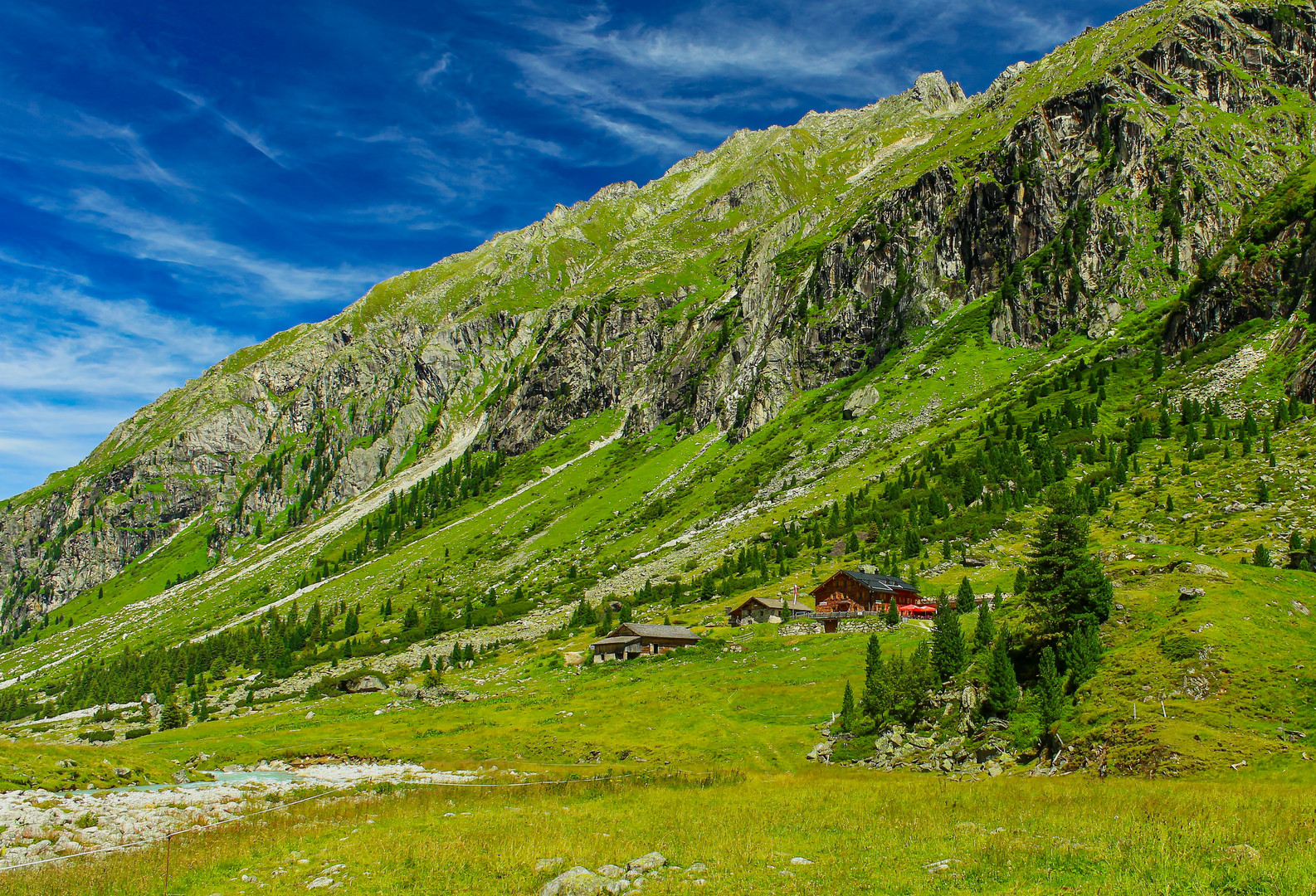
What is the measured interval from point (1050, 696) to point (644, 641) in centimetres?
5885

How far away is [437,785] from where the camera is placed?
34156 mm

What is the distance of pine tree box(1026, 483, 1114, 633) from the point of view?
117ft

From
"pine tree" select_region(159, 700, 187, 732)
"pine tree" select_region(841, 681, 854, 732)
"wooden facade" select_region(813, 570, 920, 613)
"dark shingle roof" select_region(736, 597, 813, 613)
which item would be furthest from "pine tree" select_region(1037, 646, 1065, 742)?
"pine tree" select_region(159, 700, 187, 732)

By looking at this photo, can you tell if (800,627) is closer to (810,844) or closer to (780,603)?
(780,603)

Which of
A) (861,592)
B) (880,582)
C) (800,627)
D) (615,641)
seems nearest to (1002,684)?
(800,627)

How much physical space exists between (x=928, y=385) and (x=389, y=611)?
139m

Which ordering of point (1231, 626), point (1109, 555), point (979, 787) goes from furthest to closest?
point (1109, 555)
point (1231, 626)
point (979, 787)

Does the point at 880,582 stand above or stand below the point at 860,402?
below

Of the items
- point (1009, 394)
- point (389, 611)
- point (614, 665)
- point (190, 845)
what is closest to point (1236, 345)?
point (1009, 394)

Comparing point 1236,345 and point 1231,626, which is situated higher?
point 1236,345

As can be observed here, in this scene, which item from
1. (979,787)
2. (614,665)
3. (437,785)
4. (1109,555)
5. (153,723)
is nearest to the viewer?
(979,787)

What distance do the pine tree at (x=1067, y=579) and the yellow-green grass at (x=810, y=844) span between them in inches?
473

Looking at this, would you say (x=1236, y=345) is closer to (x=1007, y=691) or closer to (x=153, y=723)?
(x=1007, y=691)

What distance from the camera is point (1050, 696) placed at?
31.5 m
